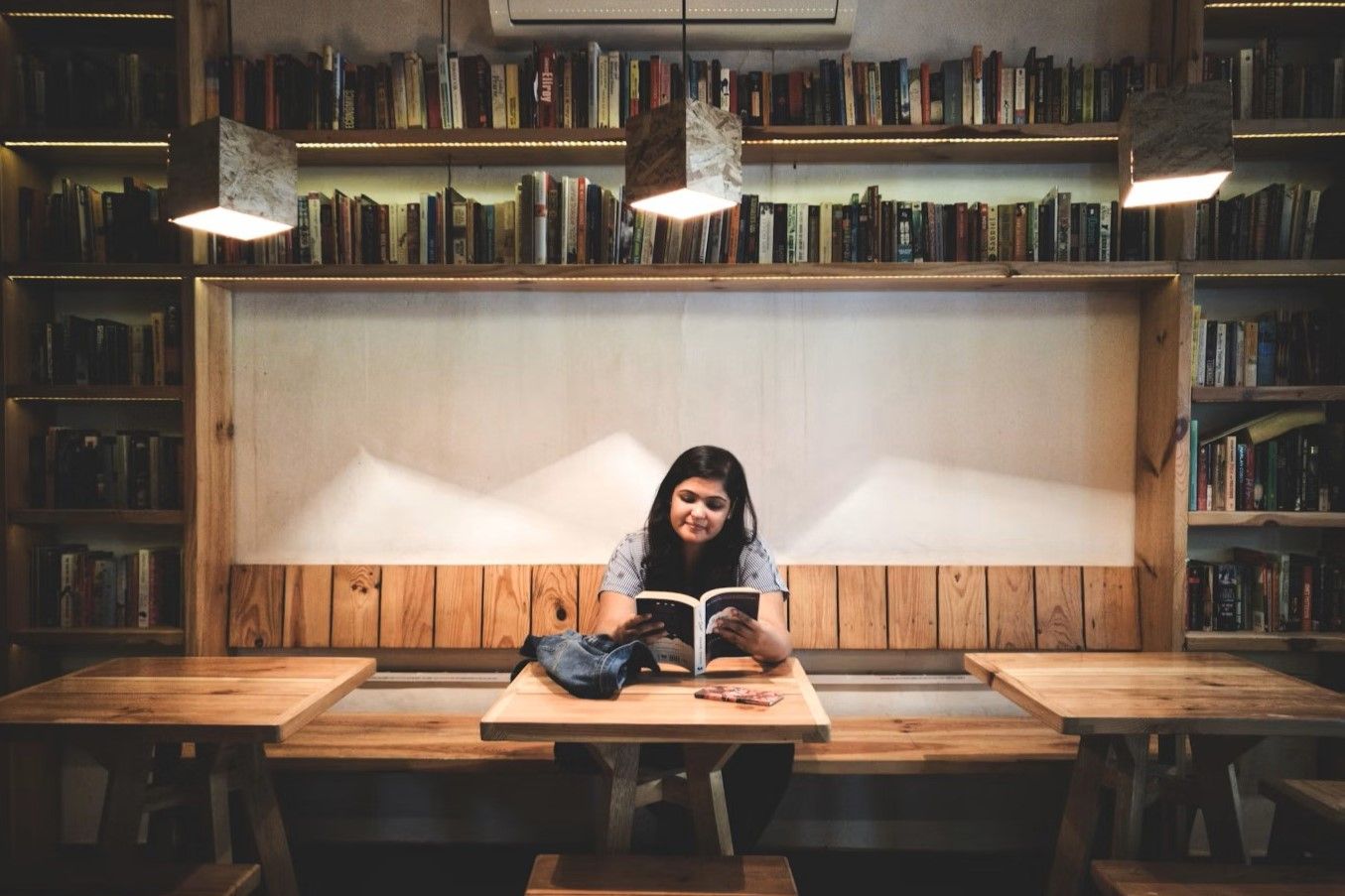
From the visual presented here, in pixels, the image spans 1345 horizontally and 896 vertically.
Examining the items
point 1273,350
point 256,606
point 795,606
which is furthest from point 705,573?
point 1273,350

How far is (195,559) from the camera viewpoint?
308 cm

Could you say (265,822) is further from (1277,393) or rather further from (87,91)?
(1277,393)

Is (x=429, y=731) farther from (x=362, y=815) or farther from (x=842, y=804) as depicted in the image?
(x=842, y=804)

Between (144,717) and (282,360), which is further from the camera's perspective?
(282,360)

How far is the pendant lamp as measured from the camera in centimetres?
206

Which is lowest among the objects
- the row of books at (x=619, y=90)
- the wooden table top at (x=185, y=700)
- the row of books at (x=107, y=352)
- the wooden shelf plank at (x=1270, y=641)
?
the wooden shelf plank at (x=1270, y=641)

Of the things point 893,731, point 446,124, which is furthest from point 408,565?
point 893,731

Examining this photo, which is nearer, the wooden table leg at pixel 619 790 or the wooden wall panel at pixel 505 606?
the wooden table leg at pixel 619 790

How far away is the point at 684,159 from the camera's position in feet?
6.74

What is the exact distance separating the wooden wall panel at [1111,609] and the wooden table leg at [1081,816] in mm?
862

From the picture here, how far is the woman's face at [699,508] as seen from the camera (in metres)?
2.60

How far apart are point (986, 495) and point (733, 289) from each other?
124cm

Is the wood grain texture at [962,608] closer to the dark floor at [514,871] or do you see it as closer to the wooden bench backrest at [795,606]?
the wooden bench backrest at [795,606]

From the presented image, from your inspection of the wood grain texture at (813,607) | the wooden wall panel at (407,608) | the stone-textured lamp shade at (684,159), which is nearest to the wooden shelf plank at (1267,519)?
the wood grain texture at (813,607)
